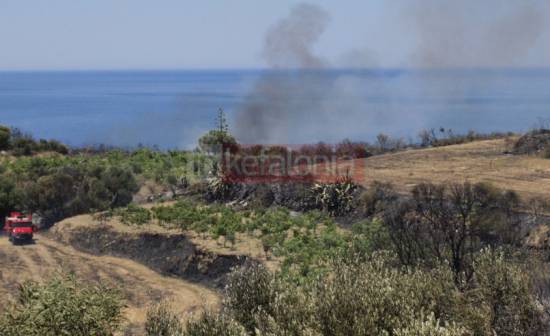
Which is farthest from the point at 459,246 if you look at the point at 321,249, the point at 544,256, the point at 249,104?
the point at 249,104

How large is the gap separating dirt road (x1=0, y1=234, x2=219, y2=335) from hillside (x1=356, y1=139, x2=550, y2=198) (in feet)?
39.0

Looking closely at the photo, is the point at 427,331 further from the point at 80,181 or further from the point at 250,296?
the point at 80,181

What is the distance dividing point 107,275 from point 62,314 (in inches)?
511

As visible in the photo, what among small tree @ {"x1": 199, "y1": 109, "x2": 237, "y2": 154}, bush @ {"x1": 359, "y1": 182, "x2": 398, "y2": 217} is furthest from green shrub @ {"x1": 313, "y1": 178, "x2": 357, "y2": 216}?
small tree @ {"x1": 199, "y1": 109, "x2": 237, "y2": 154}

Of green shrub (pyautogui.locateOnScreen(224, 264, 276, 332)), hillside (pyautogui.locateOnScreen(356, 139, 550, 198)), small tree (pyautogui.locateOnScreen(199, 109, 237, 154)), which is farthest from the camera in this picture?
small tree (pyautogui.locateOnScreen(199, 109, 237, 154))

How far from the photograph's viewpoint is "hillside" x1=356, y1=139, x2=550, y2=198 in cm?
2966

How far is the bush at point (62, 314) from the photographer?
1085 centimetres

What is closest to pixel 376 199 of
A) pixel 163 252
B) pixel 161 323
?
pixel 163 252

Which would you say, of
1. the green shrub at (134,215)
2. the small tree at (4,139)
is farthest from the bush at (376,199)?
the small tree at (4,139)

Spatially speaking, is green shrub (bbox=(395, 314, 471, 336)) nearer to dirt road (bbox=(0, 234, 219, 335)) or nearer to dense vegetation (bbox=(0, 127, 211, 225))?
dirt road (bbox=(0, 234, 219, 335))

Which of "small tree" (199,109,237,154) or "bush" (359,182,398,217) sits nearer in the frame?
"bush" (359,182,398,217)

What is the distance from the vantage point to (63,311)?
1104 centimetres

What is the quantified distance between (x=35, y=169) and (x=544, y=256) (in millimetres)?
28914

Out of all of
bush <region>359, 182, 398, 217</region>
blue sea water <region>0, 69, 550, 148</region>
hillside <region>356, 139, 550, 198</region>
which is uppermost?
blue sea water <region>0, 69, 550, 148</region>
